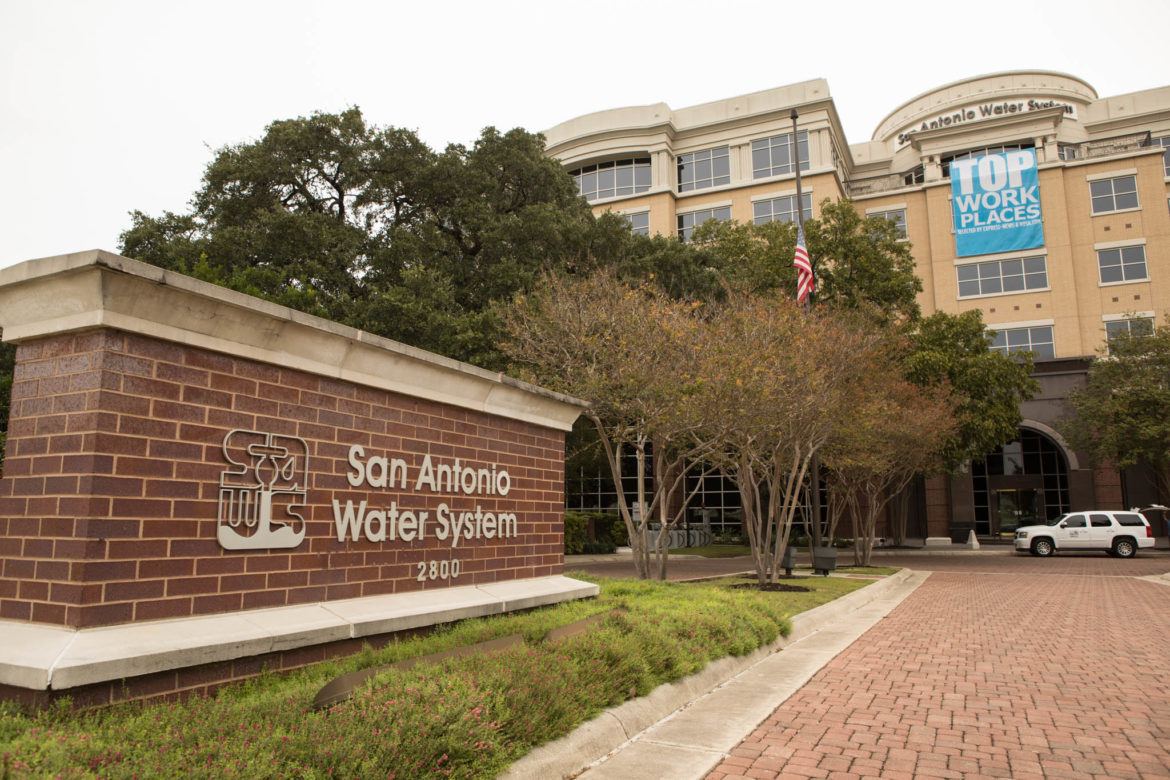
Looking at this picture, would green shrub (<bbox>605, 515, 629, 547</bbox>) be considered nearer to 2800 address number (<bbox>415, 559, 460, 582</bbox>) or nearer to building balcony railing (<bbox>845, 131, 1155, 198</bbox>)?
building balcony railing (<bbox>845, 131, 1155, 198</bbox>)

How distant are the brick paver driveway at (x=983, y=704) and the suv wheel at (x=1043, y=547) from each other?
1797 cm

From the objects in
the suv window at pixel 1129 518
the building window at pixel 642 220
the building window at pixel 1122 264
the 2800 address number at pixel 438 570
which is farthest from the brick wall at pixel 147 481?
the building window at pixel 1122 264

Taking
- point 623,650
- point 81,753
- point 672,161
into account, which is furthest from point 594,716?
point 672,161

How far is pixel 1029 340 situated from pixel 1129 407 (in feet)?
29.6

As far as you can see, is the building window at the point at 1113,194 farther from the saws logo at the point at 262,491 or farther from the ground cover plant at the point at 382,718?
the saws logo at the point at 262,491

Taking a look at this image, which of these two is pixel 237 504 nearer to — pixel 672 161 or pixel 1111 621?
pixel 1111 621

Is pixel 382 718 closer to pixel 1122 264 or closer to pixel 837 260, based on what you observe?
pixel 837 260

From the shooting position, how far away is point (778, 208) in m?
44.5

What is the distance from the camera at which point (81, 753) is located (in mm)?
3113

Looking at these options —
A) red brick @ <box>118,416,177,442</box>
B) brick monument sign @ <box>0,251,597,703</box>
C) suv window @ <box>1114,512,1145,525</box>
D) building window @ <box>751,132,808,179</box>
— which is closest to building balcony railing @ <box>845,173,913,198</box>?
building window @ <box>751,132,808,179</box>

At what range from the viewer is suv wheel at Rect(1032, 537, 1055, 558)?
2902 cm

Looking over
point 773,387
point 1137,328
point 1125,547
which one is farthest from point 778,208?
point 773,387

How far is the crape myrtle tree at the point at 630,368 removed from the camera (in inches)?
516

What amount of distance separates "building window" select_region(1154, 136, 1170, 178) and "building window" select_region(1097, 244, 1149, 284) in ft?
14.9
